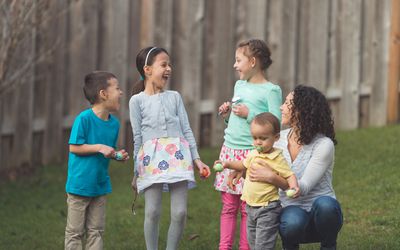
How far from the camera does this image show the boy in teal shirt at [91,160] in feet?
22.5

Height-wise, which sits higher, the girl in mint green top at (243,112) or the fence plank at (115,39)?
the fence plank at (115,39)

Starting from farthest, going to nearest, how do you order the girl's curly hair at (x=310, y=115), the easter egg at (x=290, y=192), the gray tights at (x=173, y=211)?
the gray tights at (x=173, y=211) < the girl's curly hair at (x=310, y=115) < the easter egg at (x=290, y=192)

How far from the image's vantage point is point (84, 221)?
6.98m

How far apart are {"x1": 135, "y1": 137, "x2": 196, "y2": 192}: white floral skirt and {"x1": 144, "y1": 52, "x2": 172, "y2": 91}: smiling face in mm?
377

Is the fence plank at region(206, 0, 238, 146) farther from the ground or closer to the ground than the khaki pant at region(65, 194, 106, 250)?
farther from the ground

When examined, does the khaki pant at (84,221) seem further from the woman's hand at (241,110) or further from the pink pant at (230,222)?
the woman's hand at (241,110)

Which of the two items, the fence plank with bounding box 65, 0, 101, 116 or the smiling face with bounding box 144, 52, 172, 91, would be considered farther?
the fence plank with bounding box 65, 0, 101, 116

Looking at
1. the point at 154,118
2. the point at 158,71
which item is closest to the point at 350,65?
the point at 158,71

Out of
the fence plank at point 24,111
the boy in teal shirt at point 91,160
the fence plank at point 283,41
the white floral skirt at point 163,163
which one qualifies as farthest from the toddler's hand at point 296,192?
the fence plank at point 283,41

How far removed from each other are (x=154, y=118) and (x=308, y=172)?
114cm

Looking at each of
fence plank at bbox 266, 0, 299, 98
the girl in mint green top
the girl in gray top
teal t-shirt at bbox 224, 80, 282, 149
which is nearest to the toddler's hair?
the girl in mint green top

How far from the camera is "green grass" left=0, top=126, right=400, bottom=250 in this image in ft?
25.8

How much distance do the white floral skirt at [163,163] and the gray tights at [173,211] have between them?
63 mm

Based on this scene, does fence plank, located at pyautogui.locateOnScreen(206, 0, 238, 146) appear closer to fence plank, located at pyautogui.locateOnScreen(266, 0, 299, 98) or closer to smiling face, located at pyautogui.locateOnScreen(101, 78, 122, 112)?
fence plank, located at pyautogui.locateOnScreen(266, 0, 299, 98)
